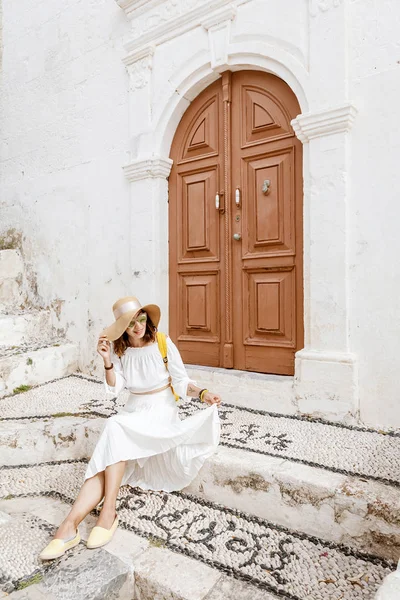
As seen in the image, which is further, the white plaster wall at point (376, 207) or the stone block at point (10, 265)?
the stone block at point (10, 265)

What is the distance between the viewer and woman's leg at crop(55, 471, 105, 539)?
197 cm

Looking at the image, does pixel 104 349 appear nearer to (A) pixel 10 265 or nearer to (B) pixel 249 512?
(B) pixel 249 512

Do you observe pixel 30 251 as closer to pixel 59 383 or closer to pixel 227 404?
pixel 59 383

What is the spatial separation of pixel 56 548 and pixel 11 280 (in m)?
4.03

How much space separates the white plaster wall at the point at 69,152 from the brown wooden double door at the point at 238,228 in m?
0.68

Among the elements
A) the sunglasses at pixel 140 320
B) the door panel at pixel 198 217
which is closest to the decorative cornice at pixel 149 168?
the door panel at pixel 198 217

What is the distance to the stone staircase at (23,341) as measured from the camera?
13.5 ft

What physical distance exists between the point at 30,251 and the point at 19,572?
4099mm

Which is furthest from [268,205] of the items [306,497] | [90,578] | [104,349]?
[90,578]

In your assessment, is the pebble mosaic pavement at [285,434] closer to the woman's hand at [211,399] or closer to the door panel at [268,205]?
the woman's hand at [211,399]

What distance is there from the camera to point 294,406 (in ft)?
10.2

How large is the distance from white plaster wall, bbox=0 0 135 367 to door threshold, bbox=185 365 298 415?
4.17 ft

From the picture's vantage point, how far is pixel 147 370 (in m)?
2.45

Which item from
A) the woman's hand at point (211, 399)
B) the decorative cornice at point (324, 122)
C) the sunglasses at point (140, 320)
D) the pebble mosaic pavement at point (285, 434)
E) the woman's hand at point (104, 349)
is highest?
the decorative cornice at point (324, 122)
